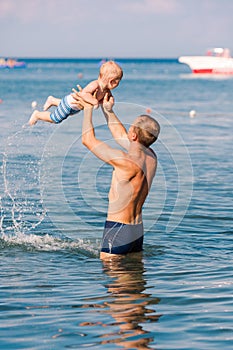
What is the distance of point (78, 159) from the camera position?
68.7ft

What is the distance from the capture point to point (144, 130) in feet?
28.9

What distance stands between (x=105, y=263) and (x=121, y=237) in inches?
24.1

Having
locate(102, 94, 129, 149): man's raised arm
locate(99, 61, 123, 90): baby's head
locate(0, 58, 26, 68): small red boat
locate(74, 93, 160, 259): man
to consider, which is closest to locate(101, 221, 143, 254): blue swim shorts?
locate(74, 93, 160, 259): man

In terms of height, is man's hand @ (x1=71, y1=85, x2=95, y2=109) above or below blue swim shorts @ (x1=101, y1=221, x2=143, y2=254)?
above

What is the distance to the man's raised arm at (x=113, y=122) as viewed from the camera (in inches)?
364

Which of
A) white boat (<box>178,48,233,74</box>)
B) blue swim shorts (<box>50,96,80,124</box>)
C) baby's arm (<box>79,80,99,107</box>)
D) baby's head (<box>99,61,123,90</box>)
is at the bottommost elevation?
blue swim shorts (<box>50,96,80,124</box>)

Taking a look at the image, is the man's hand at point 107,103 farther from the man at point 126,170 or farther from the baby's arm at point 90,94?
the baby's arm at point 90,94

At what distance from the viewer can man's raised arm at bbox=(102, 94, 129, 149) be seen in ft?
30.4

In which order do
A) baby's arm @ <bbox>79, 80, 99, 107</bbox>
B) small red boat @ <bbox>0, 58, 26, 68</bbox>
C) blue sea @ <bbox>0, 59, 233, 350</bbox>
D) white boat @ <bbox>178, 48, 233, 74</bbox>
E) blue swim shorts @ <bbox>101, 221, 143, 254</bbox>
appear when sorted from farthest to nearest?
small red boat @ <bbox>0, 58, 26, 68</bbox> < white boat @ <bbox>178, 48, 233, 74</bbox> < blue swim shorts @ <bbox>101, 221, 143, 254</bbox> < baby's arm @ <bbox>79, 80, 99, 107</bbox> < blue sea @ <bbox>0, 59, 233, 350</bbox>

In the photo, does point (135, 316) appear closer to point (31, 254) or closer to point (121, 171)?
point (121, 171)

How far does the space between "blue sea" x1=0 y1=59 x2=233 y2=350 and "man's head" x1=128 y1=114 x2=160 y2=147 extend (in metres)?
1.61

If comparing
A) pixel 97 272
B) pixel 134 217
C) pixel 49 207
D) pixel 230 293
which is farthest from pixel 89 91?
pixel 49 207

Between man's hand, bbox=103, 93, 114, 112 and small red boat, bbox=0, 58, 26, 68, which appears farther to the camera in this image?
small red boat, bbox=0, 58, 26, 68

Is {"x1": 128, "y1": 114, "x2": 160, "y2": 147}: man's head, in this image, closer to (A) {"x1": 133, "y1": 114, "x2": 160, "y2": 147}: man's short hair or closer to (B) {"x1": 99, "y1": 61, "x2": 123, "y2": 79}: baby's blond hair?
(A) {"x1": 133, "y1": 114, "x2": 160, "y2": 147}: man's short hair
